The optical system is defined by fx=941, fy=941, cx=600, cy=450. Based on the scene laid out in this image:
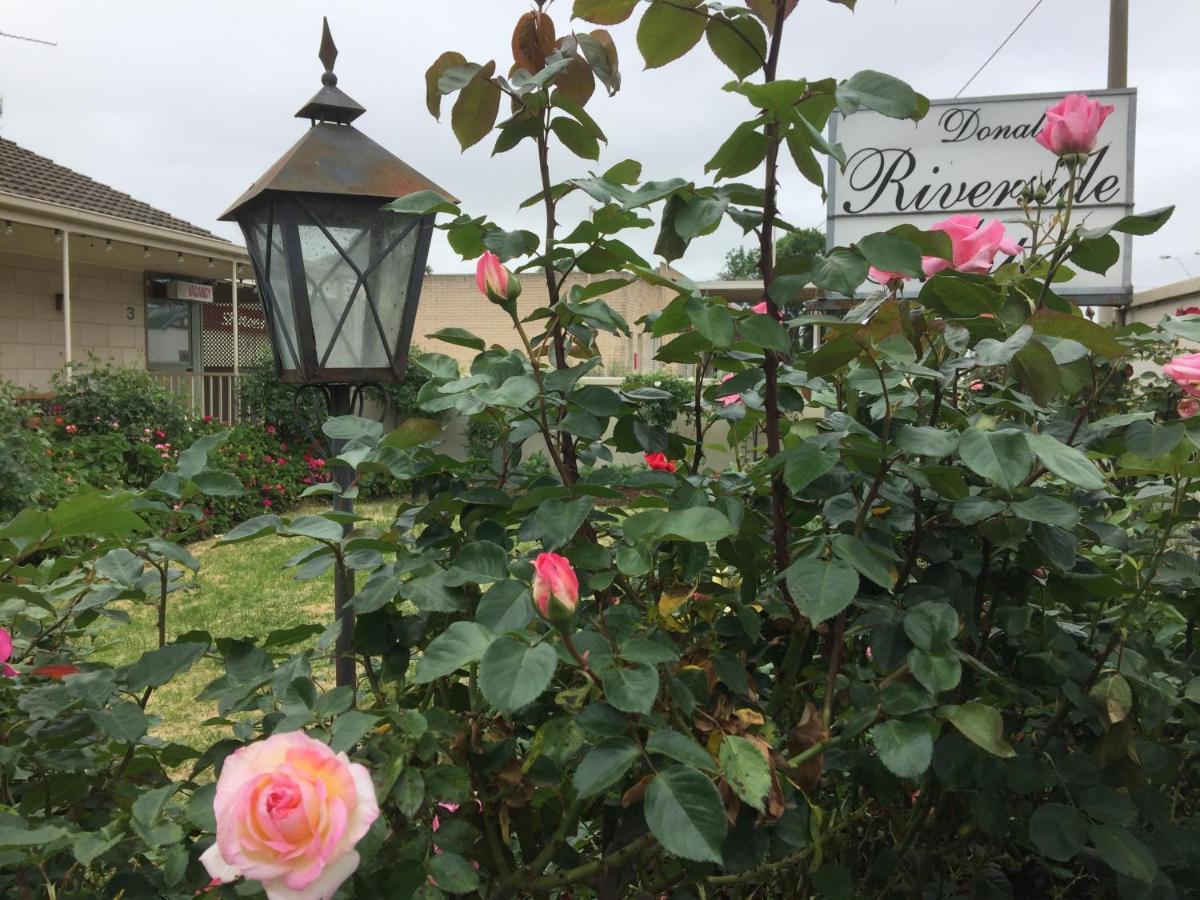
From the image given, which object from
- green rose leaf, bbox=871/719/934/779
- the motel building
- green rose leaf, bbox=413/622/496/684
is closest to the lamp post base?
green rose leaf, bbox=413/622/496/684

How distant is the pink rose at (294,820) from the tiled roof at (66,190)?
11653 mm

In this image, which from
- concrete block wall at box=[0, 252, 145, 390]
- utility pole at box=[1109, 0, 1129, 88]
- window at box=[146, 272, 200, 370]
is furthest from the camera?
window at box=[146, 272, 200, 370]

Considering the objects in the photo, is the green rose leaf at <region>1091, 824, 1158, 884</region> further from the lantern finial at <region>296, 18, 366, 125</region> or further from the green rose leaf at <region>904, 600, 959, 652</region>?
the lantern finial at <region>296, 18, 366, 125</region>

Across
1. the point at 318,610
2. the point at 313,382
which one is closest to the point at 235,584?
the point at 318,610

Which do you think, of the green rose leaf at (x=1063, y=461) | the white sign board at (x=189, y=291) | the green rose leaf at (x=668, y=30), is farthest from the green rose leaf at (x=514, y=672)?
the white sign board at (x=189, y=291)

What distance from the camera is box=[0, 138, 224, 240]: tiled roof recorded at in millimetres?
11344

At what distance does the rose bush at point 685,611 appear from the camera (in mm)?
861

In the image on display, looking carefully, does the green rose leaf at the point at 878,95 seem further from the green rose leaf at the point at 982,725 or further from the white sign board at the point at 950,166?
the white sign board at the point at 950,166

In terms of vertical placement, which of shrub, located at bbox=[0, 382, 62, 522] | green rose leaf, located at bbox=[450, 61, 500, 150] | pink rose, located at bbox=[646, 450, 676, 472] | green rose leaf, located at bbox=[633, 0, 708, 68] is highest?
green rose leaf, located at bbox=[633, 0, 708, 68]

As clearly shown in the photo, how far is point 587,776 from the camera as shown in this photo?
79 centimetres

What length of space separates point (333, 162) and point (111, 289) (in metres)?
12.8

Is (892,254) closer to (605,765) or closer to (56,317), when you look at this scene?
(605,765)

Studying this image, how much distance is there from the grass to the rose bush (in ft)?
9.90

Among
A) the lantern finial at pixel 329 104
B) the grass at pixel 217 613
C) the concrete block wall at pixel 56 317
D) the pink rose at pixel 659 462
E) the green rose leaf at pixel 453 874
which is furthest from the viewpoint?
the concrete block wall at pixel 56 317
